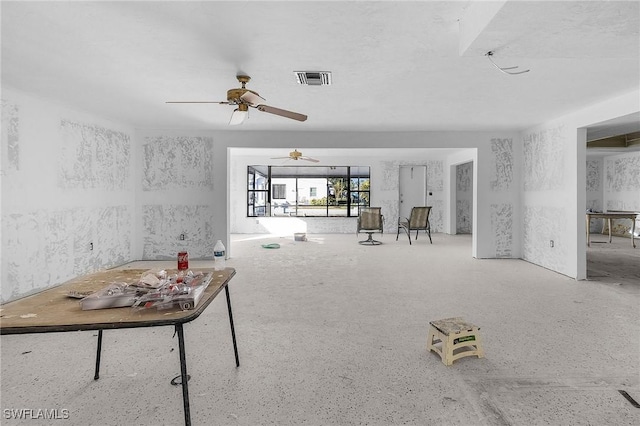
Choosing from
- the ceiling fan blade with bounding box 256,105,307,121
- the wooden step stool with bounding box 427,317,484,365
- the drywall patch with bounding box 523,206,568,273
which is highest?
the ceiling fan blade with bounding box 256,105,307,121

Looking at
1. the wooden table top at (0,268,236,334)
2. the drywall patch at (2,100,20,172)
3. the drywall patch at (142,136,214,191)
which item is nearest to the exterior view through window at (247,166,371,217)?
the drywall patch at (142,136,214,191)

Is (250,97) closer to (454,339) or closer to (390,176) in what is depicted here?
(454,339)

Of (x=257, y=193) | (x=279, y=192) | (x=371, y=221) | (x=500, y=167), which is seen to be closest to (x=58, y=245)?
(x=371, y=221)

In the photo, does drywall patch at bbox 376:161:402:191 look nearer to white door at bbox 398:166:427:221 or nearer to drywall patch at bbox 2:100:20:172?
white door at bbox 398:166:427:221

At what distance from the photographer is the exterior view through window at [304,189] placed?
9625mm

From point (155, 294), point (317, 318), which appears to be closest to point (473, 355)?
point (317, 318)

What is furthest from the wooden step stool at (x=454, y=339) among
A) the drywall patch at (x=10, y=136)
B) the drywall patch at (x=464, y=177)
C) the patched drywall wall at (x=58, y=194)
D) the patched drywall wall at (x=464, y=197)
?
the drywall patch at (x=464, y=177)

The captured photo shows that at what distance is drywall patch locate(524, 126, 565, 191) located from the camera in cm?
459

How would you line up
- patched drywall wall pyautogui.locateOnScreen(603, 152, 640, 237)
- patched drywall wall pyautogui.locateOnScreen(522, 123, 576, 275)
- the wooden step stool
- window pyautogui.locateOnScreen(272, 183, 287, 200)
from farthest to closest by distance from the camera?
window pyautogui.locateOnScreen(272, 183, 287, 200) < patched drywall wall pyautogui.locateOnScreen(603, 152, 640, 237) < patched drywall wall pyautogui.locateOnScreen(522, 123, 576, 275) < the wooden step stool

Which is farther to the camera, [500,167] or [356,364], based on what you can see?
[500,167]

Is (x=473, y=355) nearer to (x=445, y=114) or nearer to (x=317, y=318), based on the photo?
(x=317, y=318)

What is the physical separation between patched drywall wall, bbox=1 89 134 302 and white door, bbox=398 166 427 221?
706cm

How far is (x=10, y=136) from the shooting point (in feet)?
11.0

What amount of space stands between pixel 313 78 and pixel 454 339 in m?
2.51
